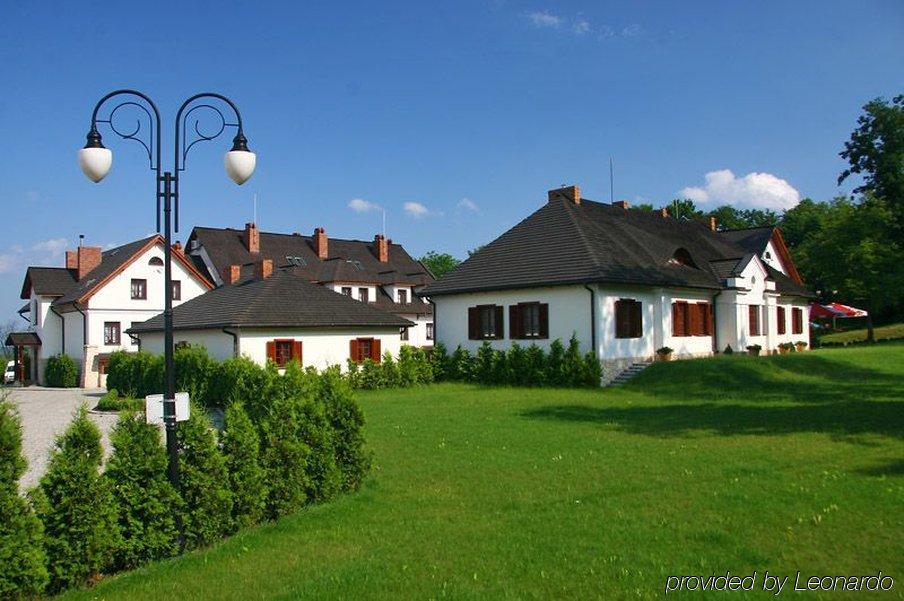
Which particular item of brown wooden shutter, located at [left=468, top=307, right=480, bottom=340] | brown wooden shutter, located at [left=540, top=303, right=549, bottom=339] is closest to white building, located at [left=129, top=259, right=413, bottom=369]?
brown wooden shutter, located at [left=468, top=307, right=480, bottom=340]

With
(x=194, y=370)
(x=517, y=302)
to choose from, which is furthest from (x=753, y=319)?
(x=194, y=370)

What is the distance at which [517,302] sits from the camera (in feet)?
95.4

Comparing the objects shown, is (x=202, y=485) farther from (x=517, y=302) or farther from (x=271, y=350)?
(x=517, y=302)

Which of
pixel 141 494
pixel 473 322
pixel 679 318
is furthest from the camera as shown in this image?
pixel 473 322

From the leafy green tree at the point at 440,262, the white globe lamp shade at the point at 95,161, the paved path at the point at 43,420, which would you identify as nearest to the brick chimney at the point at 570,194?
the paved path at the point at 43,420

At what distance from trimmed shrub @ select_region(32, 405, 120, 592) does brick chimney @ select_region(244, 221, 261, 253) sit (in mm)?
46232

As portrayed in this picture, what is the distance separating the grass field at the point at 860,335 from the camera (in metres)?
49.8

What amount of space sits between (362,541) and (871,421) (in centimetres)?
1153

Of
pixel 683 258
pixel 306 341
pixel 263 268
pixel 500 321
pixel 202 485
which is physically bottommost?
pixel 202 485

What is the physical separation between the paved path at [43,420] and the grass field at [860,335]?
1755 inches

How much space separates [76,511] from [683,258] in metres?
29.3

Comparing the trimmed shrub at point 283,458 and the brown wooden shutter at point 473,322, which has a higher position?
the brown wooden shutter at point 473,322

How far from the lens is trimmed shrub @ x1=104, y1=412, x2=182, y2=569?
302 inches

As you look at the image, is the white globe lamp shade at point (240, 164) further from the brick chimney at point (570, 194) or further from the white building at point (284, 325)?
the brick chimney at point (570, 194)
